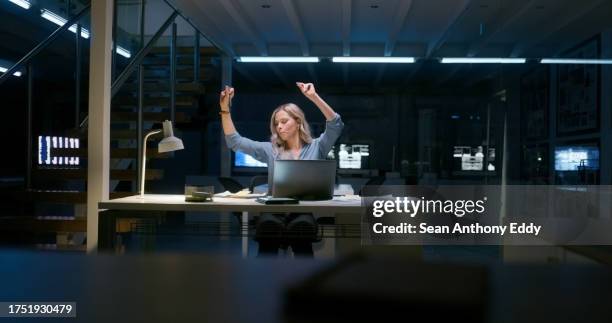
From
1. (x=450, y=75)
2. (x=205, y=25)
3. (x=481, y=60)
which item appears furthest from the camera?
(x=205, y=25)

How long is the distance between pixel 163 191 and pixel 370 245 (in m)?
3.40

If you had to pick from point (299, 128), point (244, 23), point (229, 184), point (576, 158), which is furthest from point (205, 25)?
point (576, 158)

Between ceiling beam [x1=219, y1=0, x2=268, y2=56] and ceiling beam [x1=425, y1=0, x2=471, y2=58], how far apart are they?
5.83 feet

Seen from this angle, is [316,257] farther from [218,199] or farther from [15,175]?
[15,175]

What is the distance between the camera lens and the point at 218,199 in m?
2.50

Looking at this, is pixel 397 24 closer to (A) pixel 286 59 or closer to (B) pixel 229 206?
(A) pixel 286 59

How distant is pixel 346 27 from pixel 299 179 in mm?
2757

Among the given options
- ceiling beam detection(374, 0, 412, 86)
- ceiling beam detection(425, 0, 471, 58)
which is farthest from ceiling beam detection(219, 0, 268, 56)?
ceiling beam detection(425, 0, 471, 58)

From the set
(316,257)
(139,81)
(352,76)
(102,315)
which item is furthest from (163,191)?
(316,257)

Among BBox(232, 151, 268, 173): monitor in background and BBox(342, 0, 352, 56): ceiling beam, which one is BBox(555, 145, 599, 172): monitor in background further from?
BBox(232, 151, 268, 173): monitor in background

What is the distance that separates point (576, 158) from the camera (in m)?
4.16

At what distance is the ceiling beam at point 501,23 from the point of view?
421cm

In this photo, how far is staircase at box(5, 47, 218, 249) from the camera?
3.25m

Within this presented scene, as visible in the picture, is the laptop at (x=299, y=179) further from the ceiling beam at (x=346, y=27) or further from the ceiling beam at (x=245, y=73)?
the ceiling beam at (x=245, y=73)
